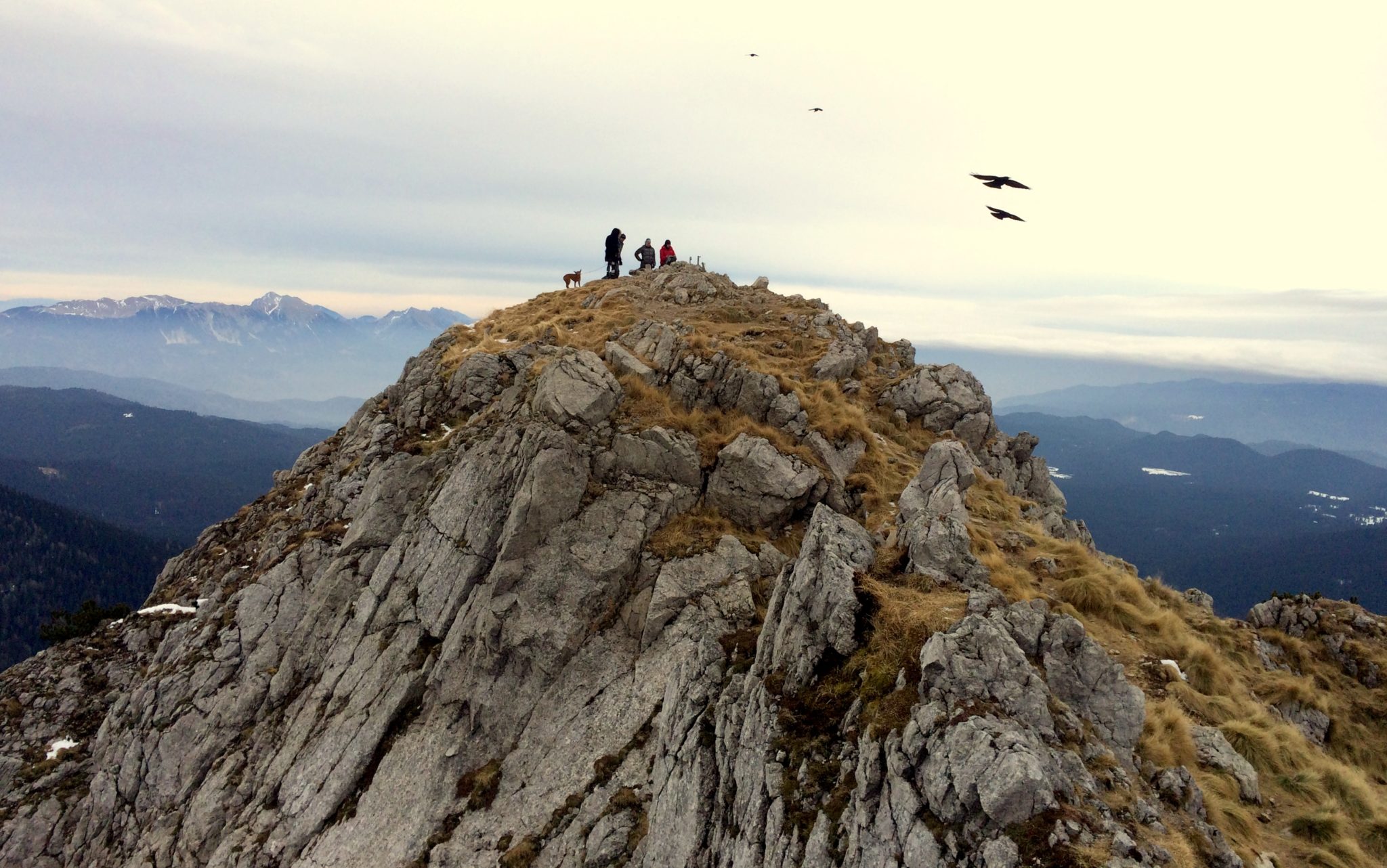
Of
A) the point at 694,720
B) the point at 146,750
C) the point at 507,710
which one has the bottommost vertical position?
the point at 146,750

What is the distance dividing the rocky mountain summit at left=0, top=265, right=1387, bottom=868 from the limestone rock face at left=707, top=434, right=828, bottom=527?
0.13 metres

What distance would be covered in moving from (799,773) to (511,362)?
2599cm

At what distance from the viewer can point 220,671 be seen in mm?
29078

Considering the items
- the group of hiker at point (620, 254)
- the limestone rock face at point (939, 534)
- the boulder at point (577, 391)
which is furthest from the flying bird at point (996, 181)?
the group of hiker at point (620, 254)

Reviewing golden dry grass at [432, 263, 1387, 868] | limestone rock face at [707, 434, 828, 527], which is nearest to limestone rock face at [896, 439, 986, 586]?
golden dry grass at [432, 263, 1387, 868]

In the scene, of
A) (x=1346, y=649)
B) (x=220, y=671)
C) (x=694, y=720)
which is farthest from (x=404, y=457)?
(x=1346, y=649)

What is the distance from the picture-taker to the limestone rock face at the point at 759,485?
24.6m

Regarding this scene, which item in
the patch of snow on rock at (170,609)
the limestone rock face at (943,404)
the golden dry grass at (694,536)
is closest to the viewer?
the golden dry grass at (694,536)

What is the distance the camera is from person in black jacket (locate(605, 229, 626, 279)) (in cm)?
5141

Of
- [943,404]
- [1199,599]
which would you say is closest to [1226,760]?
[1199,599]

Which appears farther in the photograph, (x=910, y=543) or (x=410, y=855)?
(x=410, y=855)

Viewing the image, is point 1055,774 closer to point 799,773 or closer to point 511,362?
point 799,773

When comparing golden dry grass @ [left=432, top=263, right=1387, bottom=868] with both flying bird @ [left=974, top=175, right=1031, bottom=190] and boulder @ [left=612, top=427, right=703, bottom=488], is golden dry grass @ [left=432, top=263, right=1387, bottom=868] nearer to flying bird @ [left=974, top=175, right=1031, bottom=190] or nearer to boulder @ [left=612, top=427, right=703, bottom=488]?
boulder @ [left=612, top=427, right=703, bottom=488]

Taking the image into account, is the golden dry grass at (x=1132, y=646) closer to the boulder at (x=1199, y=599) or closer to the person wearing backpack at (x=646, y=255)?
the boulder at (x=1199, y=599)
